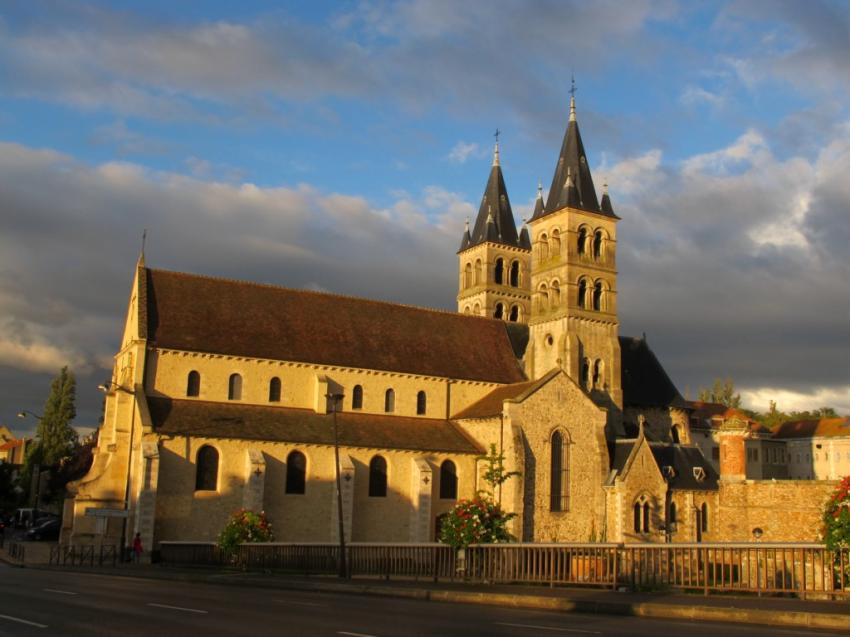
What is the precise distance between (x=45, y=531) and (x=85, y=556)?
63.8 ft

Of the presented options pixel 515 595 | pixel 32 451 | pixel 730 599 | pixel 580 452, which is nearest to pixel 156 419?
pixel 580 452

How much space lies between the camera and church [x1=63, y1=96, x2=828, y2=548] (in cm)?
4166

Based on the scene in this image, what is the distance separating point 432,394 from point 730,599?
110 feet

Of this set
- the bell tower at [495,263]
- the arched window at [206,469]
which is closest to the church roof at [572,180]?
the bell tower at [495,263]

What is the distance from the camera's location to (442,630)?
13398 millimetres

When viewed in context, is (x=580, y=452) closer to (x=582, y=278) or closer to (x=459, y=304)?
(x=582, y=278)

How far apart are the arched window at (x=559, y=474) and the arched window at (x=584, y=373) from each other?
7.01 m

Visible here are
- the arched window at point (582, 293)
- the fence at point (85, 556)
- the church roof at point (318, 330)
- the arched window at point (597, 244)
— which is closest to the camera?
A: the fence at point (85, 556)

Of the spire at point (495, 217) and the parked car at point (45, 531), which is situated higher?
the spire at point (495, 217)

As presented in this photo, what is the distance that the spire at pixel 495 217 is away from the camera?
249ft

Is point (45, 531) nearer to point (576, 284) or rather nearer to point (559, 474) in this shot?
point (559, 474)

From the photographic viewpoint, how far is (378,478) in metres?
45.6

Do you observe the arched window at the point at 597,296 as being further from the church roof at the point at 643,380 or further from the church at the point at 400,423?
the church roof at the point at 643,380

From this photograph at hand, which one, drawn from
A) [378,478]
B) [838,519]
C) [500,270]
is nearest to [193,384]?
[378,478]
